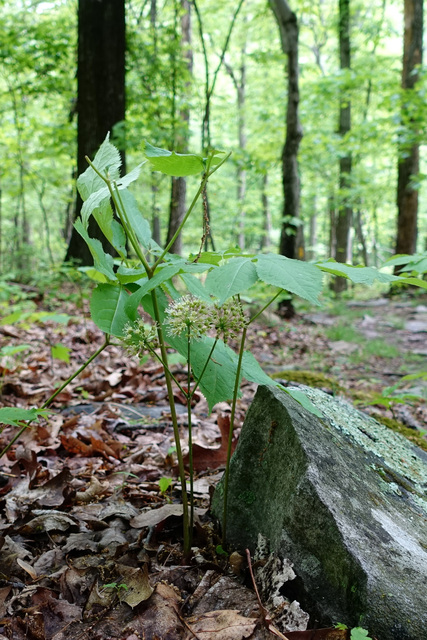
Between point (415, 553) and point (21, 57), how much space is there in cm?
961

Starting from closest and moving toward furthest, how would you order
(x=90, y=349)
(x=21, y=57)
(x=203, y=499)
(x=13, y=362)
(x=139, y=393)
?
(x=203, y=499), (x=139, y=393), (x=13, y=362), (x=90, y=349), (x=21, y=57)

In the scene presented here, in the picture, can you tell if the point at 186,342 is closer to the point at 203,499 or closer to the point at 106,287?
the point at 106,287

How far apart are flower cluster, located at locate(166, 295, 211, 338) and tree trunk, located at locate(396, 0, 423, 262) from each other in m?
10.2

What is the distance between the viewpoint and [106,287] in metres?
1.20

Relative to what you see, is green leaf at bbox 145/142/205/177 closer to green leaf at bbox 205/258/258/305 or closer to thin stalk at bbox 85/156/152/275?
thin stalk at bbox 85/156/152/275

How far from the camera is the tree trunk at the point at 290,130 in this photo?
25.1 feet

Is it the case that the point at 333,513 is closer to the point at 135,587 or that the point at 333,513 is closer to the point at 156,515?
the point at 135,587

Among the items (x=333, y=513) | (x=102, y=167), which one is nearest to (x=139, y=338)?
(x=102, y=167)

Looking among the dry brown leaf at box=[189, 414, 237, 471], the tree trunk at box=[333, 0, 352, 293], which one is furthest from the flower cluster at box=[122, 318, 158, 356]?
the tree trunk at box=[333, 0, 352, 293]

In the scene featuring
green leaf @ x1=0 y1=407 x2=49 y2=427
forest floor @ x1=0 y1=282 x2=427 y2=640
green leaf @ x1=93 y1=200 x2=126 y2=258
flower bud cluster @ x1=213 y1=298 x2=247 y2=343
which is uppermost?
green leaf @ x1=93 y1=200 x2=126 y2=258

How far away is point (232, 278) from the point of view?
0.91 meters

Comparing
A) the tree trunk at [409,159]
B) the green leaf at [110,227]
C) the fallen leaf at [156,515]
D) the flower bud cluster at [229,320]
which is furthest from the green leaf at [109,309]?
the tree trunk at [409,159]

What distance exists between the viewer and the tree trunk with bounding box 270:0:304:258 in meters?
7.65

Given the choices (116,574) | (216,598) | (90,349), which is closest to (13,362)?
(90,349)
